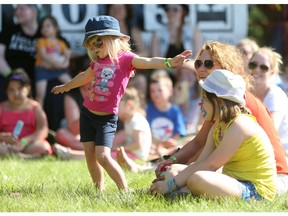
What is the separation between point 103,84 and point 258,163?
4.65 ft

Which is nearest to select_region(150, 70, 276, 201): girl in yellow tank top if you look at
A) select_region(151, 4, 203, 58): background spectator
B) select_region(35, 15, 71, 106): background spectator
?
select_region(35, 15, 71, 106): background spectator

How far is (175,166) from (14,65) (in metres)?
5.50

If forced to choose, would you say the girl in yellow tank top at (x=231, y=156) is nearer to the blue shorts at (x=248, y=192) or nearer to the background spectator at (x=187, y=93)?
the blue shorts at (x=248, y=192)

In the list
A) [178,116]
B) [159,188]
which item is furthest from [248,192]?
[178,116]

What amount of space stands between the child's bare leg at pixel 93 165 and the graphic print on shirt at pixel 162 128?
11.9 feet

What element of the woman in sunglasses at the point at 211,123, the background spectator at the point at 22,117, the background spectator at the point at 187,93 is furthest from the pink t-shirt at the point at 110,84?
the background spectator at the point at 187,93

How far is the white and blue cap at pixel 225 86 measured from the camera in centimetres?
487

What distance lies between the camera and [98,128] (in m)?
5.64

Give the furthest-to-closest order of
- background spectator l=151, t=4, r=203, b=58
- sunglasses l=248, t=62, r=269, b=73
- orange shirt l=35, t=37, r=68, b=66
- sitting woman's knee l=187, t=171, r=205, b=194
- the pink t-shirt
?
background spectator l=151, t=4, r=203, b=58, orange shirt l=35, t=37, r=68, b=66, sunglasses l=248, t=62, r=269, b=73, the pink t-shirt, sitting woman's knee l=187, t=171, r=205, b=194

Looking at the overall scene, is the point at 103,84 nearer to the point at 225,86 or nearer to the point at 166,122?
the point at 225,86

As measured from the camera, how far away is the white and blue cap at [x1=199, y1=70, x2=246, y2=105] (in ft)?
16.0

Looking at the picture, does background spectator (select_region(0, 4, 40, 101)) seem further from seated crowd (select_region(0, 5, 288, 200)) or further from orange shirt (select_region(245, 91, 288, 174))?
orange shirt (select_region(245, 91, 288, 174))

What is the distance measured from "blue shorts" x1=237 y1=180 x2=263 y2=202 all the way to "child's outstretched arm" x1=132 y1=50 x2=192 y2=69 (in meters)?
0.99

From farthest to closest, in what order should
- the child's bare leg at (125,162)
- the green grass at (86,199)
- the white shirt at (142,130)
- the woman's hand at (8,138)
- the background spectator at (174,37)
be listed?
1. the background spectator at (174,37)
2. the woman's hand at (8,138)
3. the white shirt at (142,130)
4. the child's bare leg at (125,162)
5. the green grass at (86,199)
